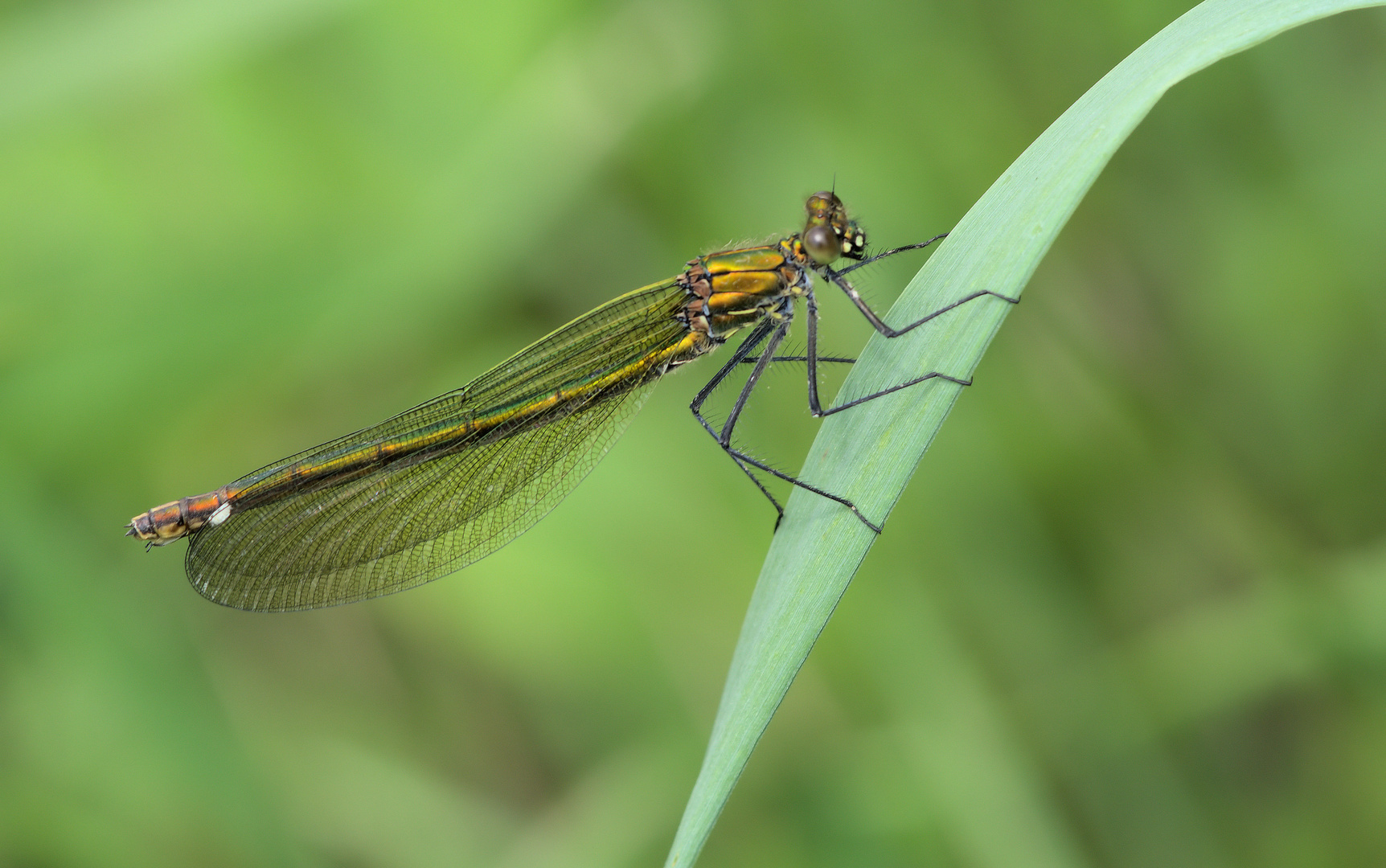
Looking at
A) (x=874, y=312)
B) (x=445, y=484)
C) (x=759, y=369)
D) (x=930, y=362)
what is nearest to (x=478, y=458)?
(x=445, y=484)

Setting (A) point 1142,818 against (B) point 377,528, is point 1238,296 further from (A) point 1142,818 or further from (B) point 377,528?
(B) point 377,528

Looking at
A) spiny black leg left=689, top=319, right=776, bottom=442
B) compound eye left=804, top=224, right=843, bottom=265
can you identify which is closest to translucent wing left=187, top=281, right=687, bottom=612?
spiny black leg left=689, top=319, right=776, bottom=442

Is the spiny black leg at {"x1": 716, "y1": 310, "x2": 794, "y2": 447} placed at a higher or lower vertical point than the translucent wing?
lower

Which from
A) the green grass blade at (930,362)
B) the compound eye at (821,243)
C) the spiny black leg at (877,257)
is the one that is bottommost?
the green grass blade at (930,362)

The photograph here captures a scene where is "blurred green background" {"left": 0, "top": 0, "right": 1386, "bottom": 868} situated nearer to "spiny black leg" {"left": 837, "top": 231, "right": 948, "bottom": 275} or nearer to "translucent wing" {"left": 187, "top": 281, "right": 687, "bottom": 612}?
"translucent wing" {"left": 187, "top": 281, "right": 687, "bottom": 612}

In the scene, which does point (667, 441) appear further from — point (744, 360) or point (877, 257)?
point (877, 257)

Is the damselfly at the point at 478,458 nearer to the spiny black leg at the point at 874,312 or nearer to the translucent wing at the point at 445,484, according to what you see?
the translucent wing at the point at 445,484

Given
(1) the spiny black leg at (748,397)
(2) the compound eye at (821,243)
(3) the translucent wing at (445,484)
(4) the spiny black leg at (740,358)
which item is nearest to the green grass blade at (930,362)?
(2) the compound eye at (821,243)
